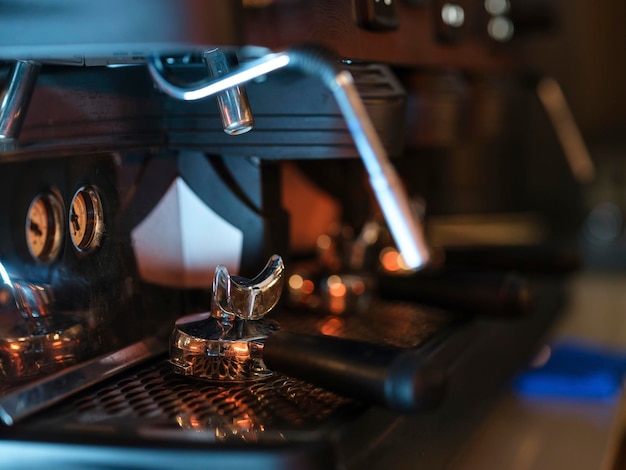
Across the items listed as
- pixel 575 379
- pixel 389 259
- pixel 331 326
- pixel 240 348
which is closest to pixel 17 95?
pixel 240 348

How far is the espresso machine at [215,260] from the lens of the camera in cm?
38

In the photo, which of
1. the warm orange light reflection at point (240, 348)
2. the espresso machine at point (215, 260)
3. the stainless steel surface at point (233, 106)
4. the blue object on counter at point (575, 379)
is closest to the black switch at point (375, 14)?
the espresso machine at point (215, 260)

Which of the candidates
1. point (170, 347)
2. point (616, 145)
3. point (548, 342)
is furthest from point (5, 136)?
point (616, 145)

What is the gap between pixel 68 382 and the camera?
457mm

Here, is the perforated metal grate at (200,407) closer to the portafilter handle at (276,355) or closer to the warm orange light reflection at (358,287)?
the portafilter handle at (276,355)

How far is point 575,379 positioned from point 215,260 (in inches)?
16.9

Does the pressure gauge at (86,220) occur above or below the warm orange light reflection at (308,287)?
above

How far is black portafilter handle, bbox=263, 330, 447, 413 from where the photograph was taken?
0.40 meters

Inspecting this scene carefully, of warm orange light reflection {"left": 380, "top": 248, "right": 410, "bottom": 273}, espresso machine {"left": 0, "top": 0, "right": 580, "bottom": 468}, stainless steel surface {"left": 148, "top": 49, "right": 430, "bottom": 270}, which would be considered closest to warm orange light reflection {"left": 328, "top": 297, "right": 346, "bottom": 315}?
espresso machine {"left": 0, "top": 0, "right": 580, "bottom": 468}

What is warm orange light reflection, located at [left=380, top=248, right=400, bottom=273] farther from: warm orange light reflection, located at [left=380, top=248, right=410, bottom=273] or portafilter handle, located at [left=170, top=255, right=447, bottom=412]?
portafilter handle, located at [left=170, top=255, right=447, bottom=412]

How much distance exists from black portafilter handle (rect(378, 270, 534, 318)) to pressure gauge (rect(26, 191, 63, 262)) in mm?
321

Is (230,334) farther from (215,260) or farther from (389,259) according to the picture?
(389,259)

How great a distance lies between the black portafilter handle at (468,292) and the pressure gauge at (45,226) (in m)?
0.32

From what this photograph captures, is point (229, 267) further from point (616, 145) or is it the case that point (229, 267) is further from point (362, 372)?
point (616, 145)
